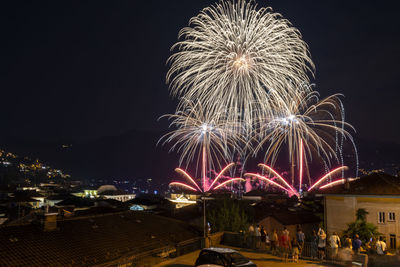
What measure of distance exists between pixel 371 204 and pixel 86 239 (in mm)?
25540

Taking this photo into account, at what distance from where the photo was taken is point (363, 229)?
96.6ft

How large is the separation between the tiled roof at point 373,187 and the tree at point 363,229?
2.31 meters

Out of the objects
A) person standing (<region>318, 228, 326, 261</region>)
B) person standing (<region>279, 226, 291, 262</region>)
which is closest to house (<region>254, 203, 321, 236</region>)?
person standing (<region>279, 226, 291, 262</region>)

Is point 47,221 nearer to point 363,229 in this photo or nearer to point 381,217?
point 363,229

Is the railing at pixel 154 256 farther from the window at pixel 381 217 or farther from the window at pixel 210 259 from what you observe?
the window at pixel 381 217

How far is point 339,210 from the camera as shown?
34.4 metres

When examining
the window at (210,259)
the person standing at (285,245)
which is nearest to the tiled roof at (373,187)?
the person standing at (285,245)

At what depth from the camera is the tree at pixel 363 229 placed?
2896 cm

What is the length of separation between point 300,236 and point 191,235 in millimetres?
11622

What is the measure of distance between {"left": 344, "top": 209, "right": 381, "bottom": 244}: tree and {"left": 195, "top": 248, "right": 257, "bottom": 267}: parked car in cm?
1870

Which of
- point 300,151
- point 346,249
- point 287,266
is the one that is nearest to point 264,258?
point 287,266

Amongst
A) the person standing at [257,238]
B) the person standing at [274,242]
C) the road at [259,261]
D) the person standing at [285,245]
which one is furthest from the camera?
the person standing at [257,238]

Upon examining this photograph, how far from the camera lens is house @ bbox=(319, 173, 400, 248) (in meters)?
→ 30.2

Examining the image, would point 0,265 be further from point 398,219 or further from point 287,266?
point 398,219
